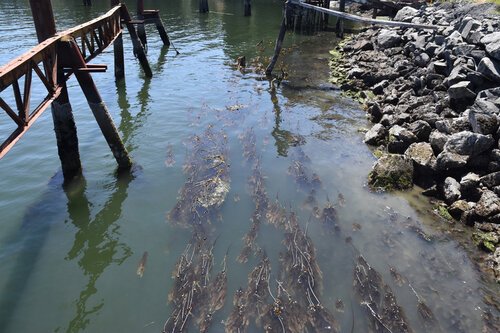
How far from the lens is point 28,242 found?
28.8ft

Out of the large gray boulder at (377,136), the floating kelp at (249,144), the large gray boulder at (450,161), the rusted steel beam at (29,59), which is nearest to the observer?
the rusted steel beam at (29,59)

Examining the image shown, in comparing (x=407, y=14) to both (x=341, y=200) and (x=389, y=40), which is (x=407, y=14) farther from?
(x=341, y=200)

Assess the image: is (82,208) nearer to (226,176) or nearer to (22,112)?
(22,112)

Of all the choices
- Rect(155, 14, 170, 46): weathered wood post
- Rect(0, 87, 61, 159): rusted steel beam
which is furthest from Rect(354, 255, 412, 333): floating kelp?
Rect(155, 14, 170, 46): weathered wood post

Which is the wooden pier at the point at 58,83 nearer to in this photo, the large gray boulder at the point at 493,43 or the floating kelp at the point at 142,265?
the floating kelp at the point at 142,265

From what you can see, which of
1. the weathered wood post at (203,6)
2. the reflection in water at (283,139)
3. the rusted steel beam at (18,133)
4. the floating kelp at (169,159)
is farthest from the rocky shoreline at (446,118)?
the weathered wood post at (203,6)

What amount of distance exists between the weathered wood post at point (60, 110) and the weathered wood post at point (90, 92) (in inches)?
16.2

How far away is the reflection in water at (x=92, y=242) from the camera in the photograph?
24.0ft

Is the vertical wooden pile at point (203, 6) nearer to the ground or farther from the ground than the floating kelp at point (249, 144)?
farther from the ground

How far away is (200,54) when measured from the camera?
27328 millimetres

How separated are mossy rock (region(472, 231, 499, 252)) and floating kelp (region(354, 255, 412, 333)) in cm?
295

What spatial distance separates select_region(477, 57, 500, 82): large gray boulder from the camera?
43.3ft

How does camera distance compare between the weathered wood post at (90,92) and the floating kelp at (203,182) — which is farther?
the floating kelp at (203,182)

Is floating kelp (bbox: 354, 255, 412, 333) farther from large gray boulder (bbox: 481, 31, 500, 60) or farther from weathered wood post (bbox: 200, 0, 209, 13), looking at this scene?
weathered wood post (bbox: 200, 0, 209, 13)
